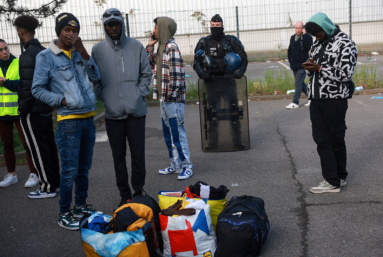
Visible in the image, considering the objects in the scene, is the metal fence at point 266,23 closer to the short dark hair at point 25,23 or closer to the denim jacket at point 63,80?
the short dark hair at point 25,23

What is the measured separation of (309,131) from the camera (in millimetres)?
7566

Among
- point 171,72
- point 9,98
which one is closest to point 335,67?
point 171,72

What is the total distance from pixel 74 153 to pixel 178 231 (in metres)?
1.45

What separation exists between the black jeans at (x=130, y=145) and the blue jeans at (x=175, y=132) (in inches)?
41.9

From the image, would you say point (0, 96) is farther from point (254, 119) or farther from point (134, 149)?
point (254, 119)

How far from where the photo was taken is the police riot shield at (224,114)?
21.6 ft

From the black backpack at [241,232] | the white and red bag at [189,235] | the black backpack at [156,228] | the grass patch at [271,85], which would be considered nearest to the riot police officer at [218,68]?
the black backpack at [156,228]

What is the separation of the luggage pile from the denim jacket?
114cm

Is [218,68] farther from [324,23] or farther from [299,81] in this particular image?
[299,81]

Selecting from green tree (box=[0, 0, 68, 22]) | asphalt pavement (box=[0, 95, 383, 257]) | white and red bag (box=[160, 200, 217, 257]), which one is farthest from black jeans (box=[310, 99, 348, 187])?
green tree (box=[0, 0, 68, 22])

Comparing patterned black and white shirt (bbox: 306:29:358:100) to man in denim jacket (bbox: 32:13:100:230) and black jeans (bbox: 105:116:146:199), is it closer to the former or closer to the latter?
black jeans (bbox: 105:116:146:199)

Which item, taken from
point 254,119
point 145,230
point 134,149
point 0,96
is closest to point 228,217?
point 145,230

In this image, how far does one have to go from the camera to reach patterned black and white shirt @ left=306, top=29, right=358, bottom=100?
4352mm

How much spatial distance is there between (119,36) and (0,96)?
7.32 ft
